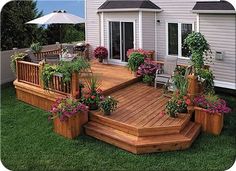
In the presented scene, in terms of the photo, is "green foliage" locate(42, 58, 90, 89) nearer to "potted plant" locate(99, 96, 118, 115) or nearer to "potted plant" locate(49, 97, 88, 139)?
"potted plant" locate(49, 97, 88, 139)

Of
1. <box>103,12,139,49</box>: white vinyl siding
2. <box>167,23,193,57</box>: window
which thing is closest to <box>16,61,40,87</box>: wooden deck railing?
<box>103,12,139,49</box>: white vinyl siding

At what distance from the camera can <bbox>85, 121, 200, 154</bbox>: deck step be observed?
23.9 feet

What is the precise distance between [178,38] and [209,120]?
17.2 feet

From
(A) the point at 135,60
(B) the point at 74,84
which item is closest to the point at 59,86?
(B) the point at 74,84

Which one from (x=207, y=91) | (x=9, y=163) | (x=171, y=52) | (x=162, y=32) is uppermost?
(x=162, y=32)

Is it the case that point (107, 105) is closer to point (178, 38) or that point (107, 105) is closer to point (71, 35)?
point (178, 38)

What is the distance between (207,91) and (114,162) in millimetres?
4135

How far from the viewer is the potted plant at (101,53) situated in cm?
1407

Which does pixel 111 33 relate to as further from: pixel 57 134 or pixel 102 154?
pixel 102 154

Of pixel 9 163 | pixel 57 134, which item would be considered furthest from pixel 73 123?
pixel 9 163

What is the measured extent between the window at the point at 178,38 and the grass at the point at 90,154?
449 centimetres

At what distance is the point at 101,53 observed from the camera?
14.1 meters

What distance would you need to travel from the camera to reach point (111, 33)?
14.0 m

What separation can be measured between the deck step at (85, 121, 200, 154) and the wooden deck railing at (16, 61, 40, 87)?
3.11 meters
